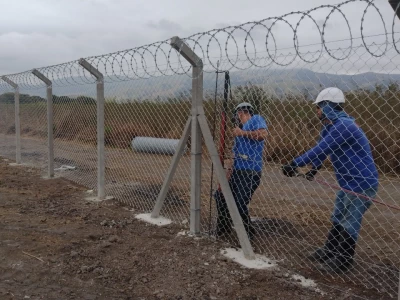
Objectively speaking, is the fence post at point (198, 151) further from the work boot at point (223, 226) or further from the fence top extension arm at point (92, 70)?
the fence top extension arm at point (92, 70)

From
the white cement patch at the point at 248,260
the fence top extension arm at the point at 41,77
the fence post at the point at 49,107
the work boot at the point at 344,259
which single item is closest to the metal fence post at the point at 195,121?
the white cement patch at the point at 248,260

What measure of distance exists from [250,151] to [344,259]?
1439 mm

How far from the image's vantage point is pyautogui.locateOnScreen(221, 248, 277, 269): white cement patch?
3.96 meters

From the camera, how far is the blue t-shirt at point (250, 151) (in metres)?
4.50

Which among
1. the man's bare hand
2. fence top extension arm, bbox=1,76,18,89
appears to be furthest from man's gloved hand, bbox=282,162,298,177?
fence top extension arm, bbox=1,76,18,89

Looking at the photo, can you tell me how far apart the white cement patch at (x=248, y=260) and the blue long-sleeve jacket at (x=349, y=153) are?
3.35 ft

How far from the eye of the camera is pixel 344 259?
394 centimetres

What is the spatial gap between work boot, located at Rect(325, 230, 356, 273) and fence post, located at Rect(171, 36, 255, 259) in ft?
2.41

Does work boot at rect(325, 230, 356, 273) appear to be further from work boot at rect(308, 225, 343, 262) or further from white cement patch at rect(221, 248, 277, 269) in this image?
white cement patch at rect(221, 248, 277, 269)

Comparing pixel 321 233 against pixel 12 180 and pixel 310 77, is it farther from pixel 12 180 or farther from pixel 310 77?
pixel 12 180

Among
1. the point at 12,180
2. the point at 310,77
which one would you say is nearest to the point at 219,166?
the point at 310,77

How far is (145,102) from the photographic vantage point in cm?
730

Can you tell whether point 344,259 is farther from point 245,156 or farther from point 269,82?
point 269,82

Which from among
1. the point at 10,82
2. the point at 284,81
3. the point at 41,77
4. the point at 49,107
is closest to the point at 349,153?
the point at 284,81
